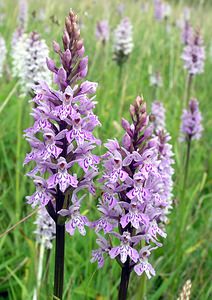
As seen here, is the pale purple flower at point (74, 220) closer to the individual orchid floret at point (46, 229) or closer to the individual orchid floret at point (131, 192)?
the individual orchid floret at point (131, 192)

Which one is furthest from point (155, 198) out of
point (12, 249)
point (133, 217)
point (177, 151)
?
point (177, 151)

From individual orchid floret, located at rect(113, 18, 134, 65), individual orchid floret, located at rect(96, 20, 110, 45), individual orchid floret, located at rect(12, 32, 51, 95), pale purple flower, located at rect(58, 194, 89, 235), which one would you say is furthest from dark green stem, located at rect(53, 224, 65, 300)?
individual orchid floret, located at rect(96, 20, 110, 45)

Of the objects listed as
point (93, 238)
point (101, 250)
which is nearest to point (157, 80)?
point (93, 238)


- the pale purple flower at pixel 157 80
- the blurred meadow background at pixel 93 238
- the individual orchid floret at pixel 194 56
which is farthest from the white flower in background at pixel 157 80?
the individual orchid floret at pixel 194 56

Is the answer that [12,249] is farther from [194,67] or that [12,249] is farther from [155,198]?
[194,67]

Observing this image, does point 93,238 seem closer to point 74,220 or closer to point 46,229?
point 46,229
